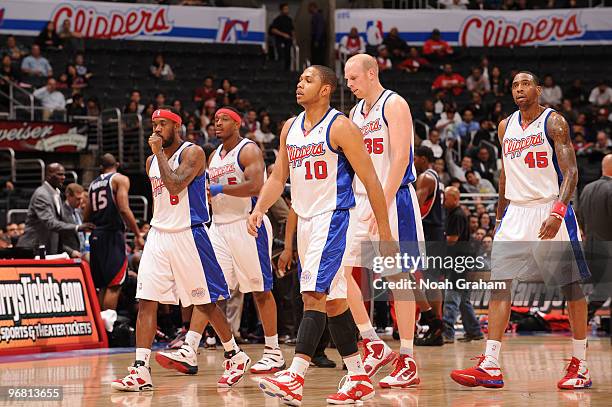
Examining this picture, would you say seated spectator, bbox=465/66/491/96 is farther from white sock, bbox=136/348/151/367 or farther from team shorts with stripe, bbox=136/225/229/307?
white sock, bbox=136/348/151/367

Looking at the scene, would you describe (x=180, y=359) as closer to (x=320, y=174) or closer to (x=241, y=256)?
(x=241, y=256)

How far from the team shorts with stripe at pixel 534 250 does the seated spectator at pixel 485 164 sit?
1259 centimetres

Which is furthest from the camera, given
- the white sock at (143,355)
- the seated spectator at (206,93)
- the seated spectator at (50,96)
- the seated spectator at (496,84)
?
the seated spectator at (496,84)

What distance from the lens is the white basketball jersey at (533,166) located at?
7.44m

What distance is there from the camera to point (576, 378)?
7375 mm

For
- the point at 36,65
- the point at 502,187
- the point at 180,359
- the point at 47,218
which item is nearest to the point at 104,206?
the point at 47,218

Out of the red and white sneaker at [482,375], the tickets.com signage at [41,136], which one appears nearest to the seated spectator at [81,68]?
the tickets.com signage at [41,136]

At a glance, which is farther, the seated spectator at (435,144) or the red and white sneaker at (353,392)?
the seated spectator at (435,144)

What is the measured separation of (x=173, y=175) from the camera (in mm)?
7824

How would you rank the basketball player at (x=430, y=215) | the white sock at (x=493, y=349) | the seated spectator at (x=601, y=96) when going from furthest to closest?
the seated spectator at (x=601, y=96) → the basketball player at (x=430, y=215) → the white sock at (x=493, y=349)

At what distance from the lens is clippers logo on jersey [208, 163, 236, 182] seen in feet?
30.1

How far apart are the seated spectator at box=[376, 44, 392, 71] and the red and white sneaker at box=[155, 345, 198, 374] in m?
17.0

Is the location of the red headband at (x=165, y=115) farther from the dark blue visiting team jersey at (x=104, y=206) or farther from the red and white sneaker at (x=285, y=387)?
the dark blue visiting team jersey at (x=104, y=206)

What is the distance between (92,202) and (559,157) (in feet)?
20.8
